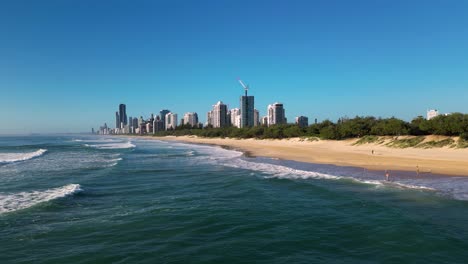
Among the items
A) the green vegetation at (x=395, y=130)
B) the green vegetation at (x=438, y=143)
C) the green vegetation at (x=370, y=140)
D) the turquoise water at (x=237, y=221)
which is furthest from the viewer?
the green vegetation at (x=370, y=140)

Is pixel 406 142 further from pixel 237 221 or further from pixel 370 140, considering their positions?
pixel 237 221

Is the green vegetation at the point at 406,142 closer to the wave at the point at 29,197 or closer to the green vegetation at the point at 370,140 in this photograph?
the green vegetation at the point at 370,140

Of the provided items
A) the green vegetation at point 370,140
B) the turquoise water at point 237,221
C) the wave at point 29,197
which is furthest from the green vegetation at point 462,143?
the wave at point 29,197

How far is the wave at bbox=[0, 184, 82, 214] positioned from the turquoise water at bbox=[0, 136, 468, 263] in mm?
56

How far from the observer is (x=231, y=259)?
32.4 ft

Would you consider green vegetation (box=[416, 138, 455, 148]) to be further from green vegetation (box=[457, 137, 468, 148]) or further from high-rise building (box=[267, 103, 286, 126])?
high-rise building (box=[267, 103, 286, 126])

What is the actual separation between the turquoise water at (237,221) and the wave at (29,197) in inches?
2.2

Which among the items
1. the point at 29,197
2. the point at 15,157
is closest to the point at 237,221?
the point at 29,197

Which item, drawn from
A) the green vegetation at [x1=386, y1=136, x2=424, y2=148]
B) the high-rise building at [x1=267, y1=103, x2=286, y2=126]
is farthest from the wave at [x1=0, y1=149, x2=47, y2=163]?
the high-rise building at [x1=267, y1=103, x2=286, y2=126]

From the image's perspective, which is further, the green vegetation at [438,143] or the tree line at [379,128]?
the tree line at [379,128]

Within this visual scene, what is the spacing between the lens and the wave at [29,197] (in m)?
16.6

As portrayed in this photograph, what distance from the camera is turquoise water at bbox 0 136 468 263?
10.2 metres

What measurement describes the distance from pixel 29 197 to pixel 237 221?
1298 cm

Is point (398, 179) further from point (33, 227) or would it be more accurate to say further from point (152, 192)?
point (33, 227)
